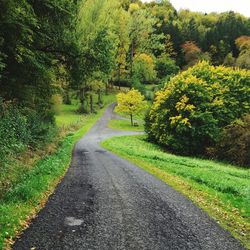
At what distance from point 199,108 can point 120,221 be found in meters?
36.2

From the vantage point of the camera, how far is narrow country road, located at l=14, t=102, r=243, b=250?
9.06 m

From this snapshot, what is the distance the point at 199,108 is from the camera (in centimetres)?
4534

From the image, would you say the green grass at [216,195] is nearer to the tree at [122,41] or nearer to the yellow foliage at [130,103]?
the yellow foliage at [130,103]

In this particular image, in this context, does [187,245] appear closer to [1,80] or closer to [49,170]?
[49,170]

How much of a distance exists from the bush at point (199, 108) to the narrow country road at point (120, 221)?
29.1 meters

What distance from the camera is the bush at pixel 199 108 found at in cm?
4478

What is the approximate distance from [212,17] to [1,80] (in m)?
159

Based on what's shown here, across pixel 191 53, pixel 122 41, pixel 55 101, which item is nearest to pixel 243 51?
pixel 191 53

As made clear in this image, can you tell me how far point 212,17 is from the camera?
16450 centimetres

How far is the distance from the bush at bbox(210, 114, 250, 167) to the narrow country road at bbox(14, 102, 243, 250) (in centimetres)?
2696

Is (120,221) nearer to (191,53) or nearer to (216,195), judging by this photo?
(216,195)

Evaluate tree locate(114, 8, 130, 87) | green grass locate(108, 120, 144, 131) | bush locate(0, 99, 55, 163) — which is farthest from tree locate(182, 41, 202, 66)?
bush locate(0, 99, 55, 163)

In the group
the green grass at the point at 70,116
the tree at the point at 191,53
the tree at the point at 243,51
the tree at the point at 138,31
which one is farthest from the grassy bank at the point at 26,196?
the tree at the point at 191,53

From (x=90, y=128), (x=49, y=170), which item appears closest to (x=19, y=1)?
(x=49, y=170)
